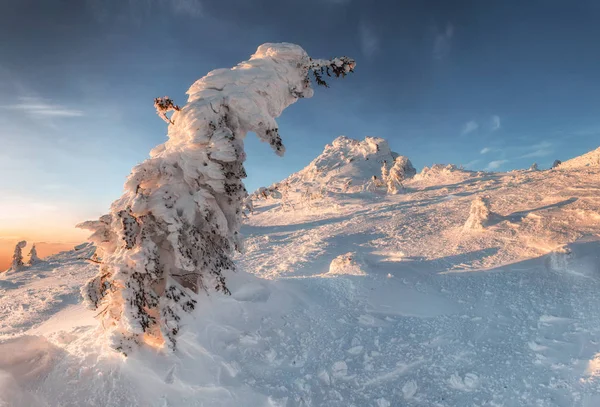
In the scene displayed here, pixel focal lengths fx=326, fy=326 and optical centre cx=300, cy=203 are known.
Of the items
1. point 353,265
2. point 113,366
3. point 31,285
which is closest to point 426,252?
point 353,265

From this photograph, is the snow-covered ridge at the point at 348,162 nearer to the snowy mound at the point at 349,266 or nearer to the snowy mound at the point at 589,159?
the snowy mound at the point at 589,159

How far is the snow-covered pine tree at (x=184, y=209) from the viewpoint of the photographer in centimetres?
764

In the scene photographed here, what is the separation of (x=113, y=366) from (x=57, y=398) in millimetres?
1085

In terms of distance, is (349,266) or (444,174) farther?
(444,174)

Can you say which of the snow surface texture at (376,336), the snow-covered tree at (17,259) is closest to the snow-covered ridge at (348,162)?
the snow-covered tree at (17,259)

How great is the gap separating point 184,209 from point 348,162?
79.0m

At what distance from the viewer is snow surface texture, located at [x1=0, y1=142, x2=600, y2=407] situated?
728 centimetres

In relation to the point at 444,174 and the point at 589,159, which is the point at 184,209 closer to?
the point at 589,159

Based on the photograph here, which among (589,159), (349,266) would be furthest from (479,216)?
(589,159)

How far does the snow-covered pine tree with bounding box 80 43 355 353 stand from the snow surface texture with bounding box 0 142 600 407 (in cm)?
99

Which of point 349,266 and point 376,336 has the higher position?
point 349,266

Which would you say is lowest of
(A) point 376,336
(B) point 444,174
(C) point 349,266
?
(A) point 376,336

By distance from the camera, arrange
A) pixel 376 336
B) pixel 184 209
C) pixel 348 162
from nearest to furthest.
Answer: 1. pixel 184 209
2. pixel 376 336
3. pixel 348 162

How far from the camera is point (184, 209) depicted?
8469 millimetres
